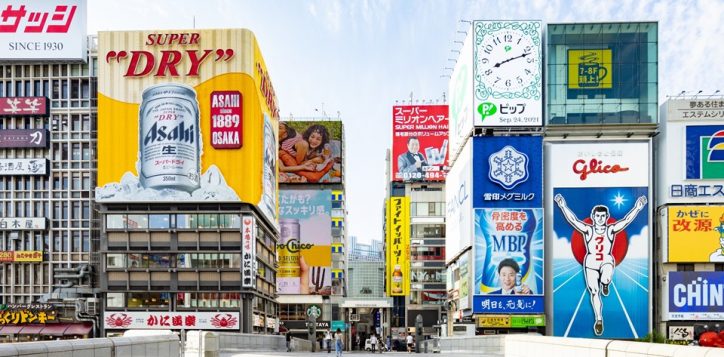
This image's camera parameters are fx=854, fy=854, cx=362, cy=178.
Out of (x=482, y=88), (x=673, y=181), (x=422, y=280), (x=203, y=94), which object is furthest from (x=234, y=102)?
(x=422, y=280)

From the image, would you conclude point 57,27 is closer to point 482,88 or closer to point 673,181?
point 482,88

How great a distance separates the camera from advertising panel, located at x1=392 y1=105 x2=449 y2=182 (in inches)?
4464

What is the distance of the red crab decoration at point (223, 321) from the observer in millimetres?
69188

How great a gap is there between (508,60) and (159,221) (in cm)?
3175

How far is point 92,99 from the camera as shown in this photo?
74.6 metres

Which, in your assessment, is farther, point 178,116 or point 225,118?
point 225,118

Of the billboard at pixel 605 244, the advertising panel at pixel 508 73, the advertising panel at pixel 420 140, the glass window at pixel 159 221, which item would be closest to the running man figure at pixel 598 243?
the billboard at pixel 605 244

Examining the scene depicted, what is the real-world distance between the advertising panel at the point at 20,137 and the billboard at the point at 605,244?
44.6 m

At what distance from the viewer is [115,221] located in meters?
70.1

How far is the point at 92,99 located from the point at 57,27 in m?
6.89

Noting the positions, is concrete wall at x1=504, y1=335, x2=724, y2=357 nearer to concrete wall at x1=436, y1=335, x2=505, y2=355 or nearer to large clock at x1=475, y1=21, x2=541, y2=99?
concrete wall at x1=436, y1=335, x2=505, y2=355

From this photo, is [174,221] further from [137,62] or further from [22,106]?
[22,106]

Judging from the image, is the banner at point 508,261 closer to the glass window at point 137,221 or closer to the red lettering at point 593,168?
the red lettering at point 593,168

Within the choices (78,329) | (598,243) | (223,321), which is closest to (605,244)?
(598,243)
